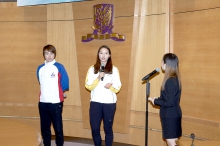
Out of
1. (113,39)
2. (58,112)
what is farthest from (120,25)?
(58,112)

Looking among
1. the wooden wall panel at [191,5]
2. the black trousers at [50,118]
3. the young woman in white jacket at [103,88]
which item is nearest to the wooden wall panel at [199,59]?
the wooden wall panel at [191,5]

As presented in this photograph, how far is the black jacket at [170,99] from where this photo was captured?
3023 millimetres

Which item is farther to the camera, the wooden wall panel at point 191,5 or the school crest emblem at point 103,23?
the school crest emblem at point 103,23

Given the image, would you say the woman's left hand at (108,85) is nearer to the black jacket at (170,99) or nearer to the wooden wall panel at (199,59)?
the black jacket at (170,99)

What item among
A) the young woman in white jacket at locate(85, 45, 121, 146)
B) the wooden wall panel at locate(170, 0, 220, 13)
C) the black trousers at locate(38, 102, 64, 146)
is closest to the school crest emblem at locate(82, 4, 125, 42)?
the wooden wall panel at locate(170, 0, 220, 13)

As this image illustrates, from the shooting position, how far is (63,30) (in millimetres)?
5070

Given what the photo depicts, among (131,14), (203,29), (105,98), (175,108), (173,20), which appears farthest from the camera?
(131,14)

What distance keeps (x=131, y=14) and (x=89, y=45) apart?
0.85 meters

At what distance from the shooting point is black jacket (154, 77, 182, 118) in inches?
119

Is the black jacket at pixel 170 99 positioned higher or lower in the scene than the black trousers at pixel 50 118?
higher

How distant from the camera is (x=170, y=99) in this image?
302 cm

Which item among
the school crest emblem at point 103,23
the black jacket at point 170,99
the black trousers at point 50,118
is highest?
the school crest emblem at point 103,23

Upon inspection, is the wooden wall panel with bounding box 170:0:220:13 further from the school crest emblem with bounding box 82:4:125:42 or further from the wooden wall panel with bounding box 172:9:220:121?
the school crest emblem with bounding box 82:4:125:42

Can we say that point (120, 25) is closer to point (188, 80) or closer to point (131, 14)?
point (131, 14)
